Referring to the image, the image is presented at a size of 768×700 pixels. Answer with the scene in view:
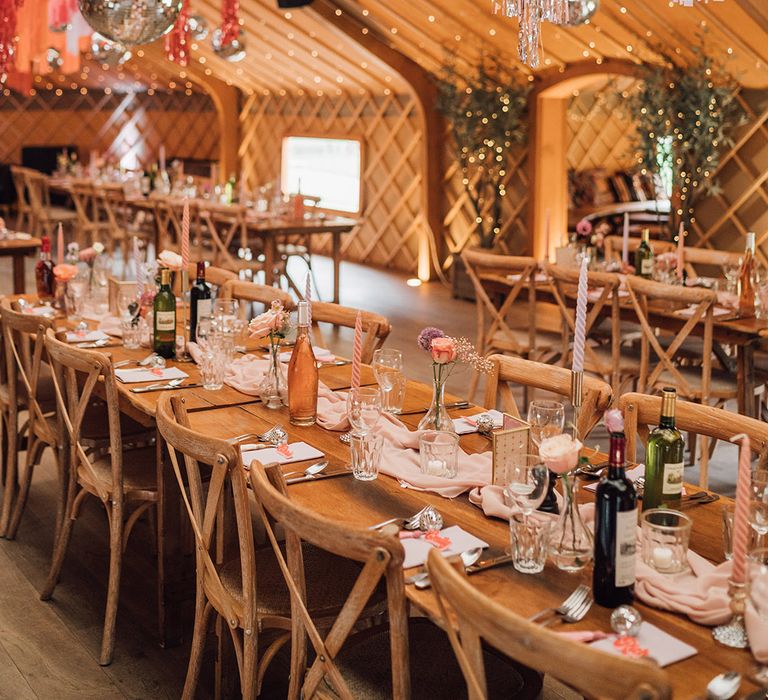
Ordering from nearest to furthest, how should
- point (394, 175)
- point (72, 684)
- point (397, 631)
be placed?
1. point (397, 631)
2. point (72, 684)
3. point (394, 175)

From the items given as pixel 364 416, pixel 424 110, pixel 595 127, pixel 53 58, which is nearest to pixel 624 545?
pixel 364 416

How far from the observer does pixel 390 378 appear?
8.18ft

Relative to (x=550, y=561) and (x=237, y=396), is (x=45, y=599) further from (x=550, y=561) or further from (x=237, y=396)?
(x=550, y=561)

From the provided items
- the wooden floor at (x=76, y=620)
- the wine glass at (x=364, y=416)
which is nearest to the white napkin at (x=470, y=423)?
the wine glass at (x=364, y=416)

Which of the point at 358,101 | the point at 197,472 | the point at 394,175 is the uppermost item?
the point at 358,101

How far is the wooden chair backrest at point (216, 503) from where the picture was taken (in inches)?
72.3

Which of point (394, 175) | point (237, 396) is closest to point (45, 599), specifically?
point (237, 396)

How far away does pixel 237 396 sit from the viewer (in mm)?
2623

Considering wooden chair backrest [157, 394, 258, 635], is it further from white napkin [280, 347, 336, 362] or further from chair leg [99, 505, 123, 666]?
white napkin [280, 347, 336, 362]

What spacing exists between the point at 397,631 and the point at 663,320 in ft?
8.90

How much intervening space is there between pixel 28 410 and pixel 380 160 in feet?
21.7

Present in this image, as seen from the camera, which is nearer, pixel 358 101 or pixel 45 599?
pixel 45 599

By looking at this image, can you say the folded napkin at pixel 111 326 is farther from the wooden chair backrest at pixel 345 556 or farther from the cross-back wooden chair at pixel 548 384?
the wooden chair backrest at pixel 345 556

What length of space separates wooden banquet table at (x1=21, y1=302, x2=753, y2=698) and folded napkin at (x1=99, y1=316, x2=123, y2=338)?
0.58 ft
